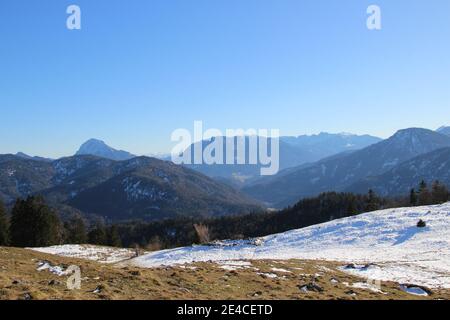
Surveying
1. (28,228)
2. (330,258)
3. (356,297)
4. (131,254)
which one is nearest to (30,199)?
(28,228)

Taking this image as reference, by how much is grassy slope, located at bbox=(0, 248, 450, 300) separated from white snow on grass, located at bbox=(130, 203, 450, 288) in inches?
246

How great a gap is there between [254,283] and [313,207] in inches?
7080

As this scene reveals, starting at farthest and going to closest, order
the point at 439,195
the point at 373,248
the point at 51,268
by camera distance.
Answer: the point at 439,195 < the point at 373,248 < the point at 51,268

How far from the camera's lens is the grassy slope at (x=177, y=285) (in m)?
17.9

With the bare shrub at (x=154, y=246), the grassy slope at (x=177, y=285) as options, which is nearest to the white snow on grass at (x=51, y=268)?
the grassy slope at (x=177, y=285)

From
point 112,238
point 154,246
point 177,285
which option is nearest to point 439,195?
point 154,246

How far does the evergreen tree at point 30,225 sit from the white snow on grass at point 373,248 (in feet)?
114

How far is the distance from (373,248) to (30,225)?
63.2 m

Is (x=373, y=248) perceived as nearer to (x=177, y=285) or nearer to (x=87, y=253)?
(x=177, y=285)

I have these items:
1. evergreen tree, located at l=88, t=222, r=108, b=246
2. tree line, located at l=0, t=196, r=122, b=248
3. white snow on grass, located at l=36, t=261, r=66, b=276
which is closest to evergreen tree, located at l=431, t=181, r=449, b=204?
evergreen tree, located at l=88, t=222, r=108, b=246

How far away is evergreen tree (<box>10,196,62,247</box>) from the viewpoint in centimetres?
7788

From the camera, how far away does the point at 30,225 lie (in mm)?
78500

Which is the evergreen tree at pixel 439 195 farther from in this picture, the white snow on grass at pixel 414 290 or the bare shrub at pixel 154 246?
the white snow on grass at pixel 414 290
